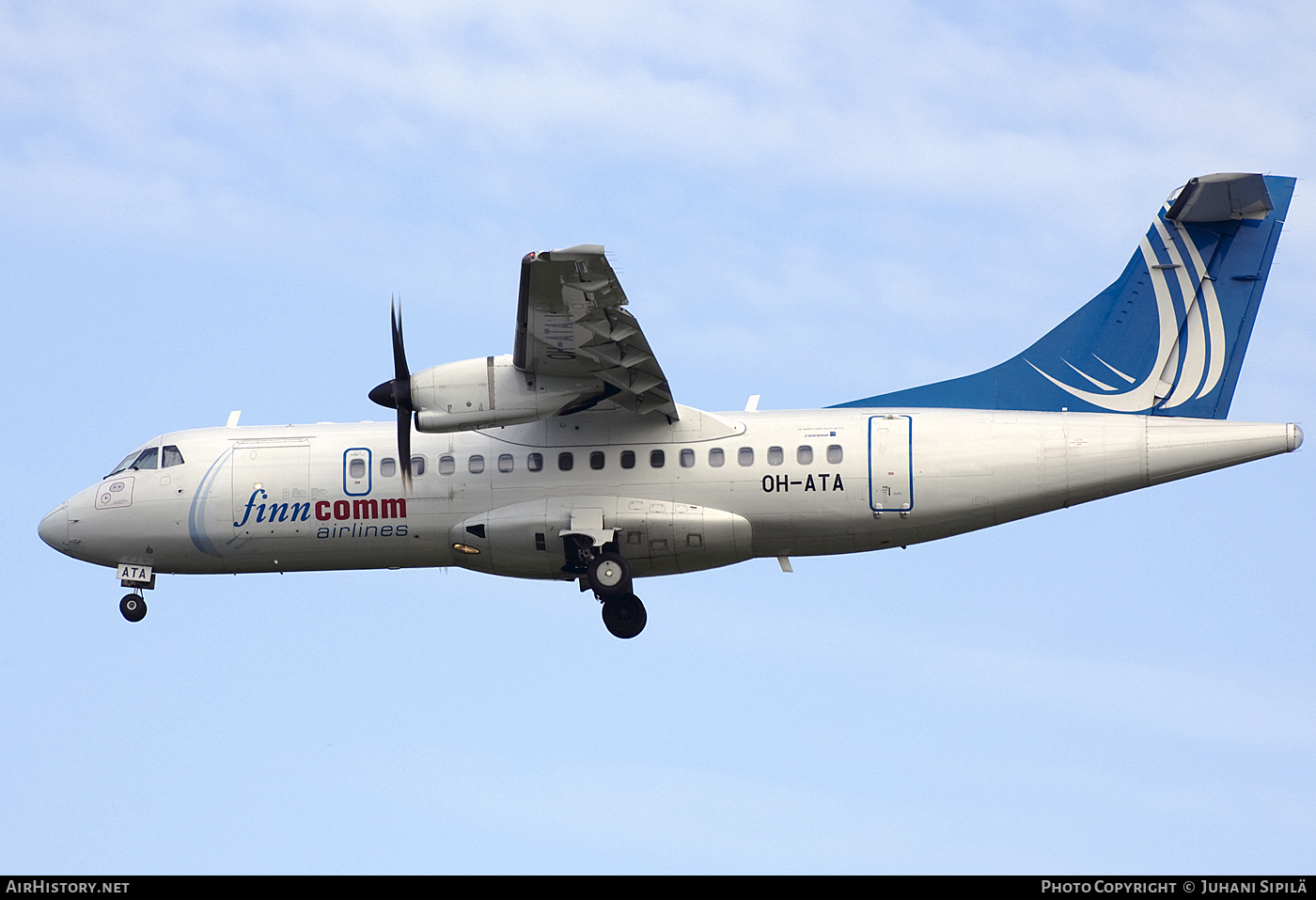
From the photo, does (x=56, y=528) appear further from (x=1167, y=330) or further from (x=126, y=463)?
(x=1167, y=330)

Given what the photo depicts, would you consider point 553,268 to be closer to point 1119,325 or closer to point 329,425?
point 329,425

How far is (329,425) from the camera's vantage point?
26500mm

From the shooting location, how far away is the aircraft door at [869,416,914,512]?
78.3 feet

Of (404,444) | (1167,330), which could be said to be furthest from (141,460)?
(1167,330)

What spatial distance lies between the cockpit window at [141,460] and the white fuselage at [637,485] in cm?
24

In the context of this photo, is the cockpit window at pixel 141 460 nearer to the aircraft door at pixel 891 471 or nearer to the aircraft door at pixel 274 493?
the aircraft door at pixel 274 493

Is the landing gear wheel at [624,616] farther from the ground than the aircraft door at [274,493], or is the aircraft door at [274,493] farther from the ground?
the aircraft door at [274,493]

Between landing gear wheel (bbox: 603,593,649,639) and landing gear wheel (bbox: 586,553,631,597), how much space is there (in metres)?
0.74

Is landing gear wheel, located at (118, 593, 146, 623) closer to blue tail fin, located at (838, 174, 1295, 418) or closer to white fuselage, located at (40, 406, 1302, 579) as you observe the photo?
white fuselage, located at (40, 406, 1302, 579)

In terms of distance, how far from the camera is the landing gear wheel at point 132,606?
87.5 feet

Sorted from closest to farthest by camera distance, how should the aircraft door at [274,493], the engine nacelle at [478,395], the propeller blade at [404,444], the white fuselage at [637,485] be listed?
the engine nacelle at [478,395] < the white fuselage at [637,485] < the propeller blade at [404,444] < the aircraft door at [274,493]

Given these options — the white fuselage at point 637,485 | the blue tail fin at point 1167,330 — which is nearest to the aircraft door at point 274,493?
the white fuselage at point 637,485

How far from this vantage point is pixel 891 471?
2391cm
